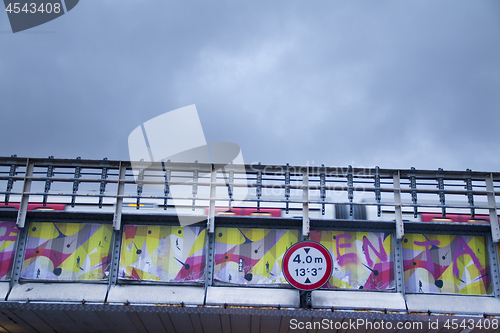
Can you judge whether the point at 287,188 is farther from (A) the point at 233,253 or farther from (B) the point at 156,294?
(B) the point at 156,294

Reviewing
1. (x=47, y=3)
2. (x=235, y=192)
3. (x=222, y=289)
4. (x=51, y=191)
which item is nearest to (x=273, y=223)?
(x=235, y=192)

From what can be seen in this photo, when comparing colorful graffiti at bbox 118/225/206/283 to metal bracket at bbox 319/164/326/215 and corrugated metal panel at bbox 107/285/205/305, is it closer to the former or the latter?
corrugated metal panel at bbox 107/285/205/305

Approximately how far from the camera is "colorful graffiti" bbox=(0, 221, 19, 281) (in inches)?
496

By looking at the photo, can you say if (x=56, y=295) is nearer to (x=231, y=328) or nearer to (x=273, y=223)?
(x=231, y=328)

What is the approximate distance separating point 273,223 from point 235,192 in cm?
164

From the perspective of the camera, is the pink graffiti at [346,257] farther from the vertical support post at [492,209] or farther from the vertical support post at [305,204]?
the vertical support post at [492,209]

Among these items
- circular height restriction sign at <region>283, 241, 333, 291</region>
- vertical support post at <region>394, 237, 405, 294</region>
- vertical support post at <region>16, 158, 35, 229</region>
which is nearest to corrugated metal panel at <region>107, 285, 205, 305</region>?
circular height restriction sign at <region>283, 241, 333, 291</region>

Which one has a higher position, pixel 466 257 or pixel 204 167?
pixel 204 167

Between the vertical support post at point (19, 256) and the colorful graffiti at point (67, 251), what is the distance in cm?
11

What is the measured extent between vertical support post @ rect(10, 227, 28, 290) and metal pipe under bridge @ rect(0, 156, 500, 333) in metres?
0.03

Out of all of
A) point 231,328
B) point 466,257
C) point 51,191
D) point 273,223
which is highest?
point 51,191

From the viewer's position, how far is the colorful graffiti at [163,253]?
1258cm

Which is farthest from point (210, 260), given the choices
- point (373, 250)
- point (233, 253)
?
point (373, 250)

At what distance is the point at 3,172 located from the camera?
522 inches
